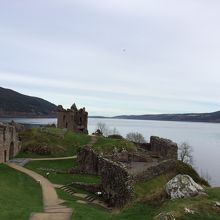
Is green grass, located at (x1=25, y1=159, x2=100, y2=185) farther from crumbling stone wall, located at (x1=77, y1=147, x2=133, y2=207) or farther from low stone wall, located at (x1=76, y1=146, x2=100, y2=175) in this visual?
crumbling stone wall, located at (x1=77, y1=147, x2=133, y2=207)

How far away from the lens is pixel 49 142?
66.6 meters

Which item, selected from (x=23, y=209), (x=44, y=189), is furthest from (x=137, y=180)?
(x=23, y=209)

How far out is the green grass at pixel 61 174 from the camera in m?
47.1

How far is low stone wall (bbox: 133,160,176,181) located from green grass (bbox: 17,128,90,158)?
28233 millimetres

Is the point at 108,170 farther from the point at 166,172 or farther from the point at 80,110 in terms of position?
the point at 80,110

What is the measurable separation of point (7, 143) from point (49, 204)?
26450 mm

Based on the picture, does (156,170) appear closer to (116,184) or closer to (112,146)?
(116,184)

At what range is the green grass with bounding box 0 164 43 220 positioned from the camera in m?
25.3

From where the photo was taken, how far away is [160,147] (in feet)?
204

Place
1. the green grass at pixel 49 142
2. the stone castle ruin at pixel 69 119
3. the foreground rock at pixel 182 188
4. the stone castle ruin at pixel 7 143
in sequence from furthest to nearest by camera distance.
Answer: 1. the stone castle ruin at pixel 69 119
2. the green grass at pixel 49 142
3. the stone castle ruin at pixel 7 143
4. the foreground rock at pixel 182 188

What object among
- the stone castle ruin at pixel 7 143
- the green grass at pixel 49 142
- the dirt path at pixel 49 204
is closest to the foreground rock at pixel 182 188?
the dirt path at pixel 49 204

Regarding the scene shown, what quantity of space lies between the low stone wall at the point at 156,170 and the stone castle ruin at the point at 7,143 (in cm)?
2324

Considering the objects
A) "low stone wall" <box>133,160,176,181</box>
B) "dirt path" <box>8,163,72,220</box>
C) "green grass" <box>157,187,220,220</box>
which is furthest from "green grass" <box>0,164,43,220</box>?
"green grass" <box>157,187,220,220</box>

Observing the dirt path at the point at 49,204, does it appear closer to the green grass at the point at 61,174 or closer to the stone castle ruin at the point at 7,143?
the green grass at the point at 61,174
